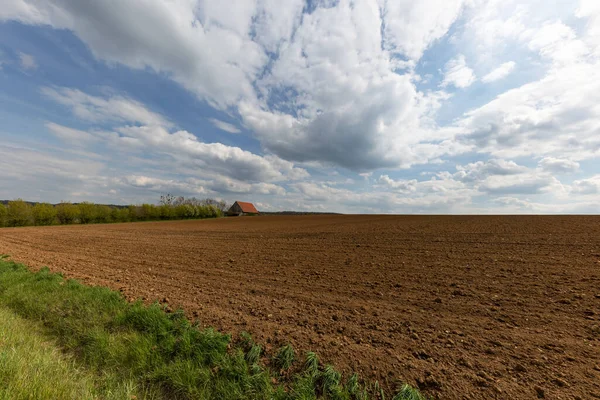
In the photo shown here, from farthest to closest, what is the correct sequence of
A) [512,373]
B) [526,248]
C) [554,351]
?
[526,248]
[554,351]
[512,373]

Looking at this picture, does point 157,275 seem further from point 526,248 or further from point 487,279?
point 526,248

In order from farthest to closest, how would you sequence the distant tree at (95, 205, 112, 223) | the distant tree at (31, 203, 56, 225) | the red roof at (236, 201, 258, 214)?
the red roof at (236, 201, 258, 214) < the distant tree at (95, 205, 112, 223) < the distant tree at (31, 203, 56, 225)

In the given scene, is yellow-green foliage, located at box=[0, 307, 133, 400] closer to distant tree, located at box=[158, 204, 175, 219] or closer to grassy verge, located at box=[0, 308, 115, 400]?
grassy verge, located at box=[0, 308, 115, 400]

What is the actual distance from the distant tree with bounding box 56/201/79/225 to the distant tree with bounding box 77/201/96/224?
0.90 metres

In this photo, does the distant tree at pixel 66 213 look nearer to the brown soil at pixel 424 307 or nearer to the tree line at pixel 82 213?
the tree line at pixel 82 213

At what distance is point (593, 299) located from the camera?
5.95m

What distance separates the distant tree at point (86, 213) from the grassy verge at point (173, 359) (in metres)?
69.8

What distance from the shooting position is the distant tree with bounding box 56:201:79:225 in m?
Answer: 57.5

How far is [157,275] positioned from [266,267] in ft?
13.7

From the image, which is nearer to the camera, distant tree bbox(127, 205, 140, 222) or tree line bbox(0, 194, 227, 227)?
tree line bbox(0, 194, 227, 227)

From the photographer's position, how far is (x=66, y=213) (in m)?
57.9

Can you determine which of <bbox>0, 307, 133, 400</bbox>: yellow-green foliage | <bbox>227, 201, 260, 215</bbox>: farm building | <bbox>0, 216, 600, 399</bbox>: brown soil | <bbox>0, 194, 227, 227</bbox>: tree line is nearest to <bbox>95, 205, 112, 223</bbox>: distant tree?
<bbox>0, 194, 227, 227</bbox>: tree line

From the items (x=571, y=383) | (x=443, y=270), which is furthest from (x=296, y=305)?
(x=443, y=270)

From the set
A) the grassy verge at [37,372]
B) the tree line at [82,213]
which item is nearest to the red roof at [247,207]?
the tree line at [82,213]
